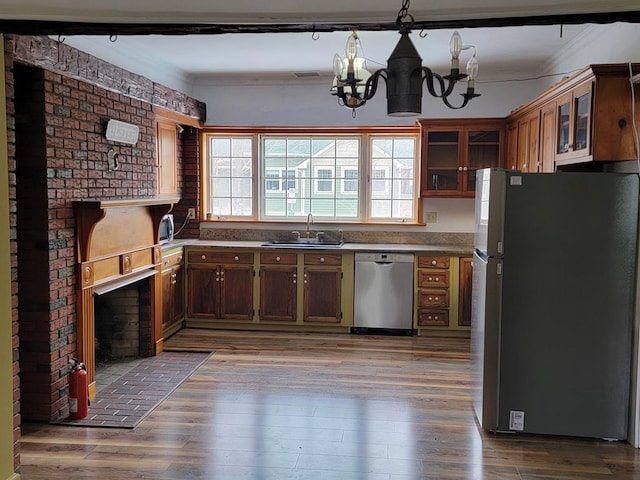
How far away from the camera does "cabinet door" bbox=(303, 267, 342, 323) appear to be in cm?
603

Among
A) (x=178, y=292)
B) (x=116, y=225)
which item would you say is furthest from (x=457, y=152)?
(x=116, y=225)

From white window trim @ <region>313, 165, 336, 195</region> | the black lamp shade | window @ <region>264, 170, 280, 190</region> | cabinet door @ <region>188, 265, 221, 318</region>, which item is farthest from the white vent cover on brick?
the black lamp shade

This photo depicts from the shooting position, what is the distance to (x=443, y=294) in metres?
5.91

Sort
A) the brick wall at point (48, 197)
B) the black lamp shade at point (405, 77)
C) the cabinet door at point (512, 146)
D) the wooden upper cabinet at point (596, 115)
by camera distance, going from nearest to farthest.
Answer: the black lamp shade at point (405, 77)
the wooden upper cabinet at point (596, 115)
the brick wall at point (48, 197)
the cabinet door at point (512, 146)

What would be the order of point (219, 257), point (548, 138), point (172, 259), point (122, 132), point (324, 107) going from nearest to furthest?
point (548, 138)
point (122, 132)
point (172, 259)
point (219, 257)
point (324, 107)

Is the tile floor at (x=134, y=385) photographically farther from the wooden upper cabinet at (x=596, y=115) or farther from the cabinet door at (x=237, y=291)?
the wooden upper cabinet at (x=596, y=115)

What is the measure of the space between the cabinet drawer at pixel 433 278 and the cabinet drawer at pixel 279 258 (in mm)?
1277

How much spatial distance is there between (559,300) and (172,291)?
3684 mm

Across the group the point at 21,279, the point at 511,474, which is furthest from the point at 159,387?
the point at 511,474

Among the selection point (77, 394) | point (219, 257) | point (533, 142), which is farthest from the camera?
point (219, 257)

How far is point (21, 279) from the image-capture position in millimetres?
3611

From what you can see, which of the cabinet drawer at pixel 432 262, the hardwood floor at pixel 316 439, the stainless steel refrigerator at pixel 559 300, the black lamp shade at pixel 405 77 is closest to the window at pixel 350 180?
the cabinet drawer at pixel 432 262

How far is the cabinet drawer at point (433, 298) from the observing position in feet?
19.4

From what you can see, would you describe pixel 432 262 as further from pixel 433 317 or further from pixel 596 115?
pixel 596 115
